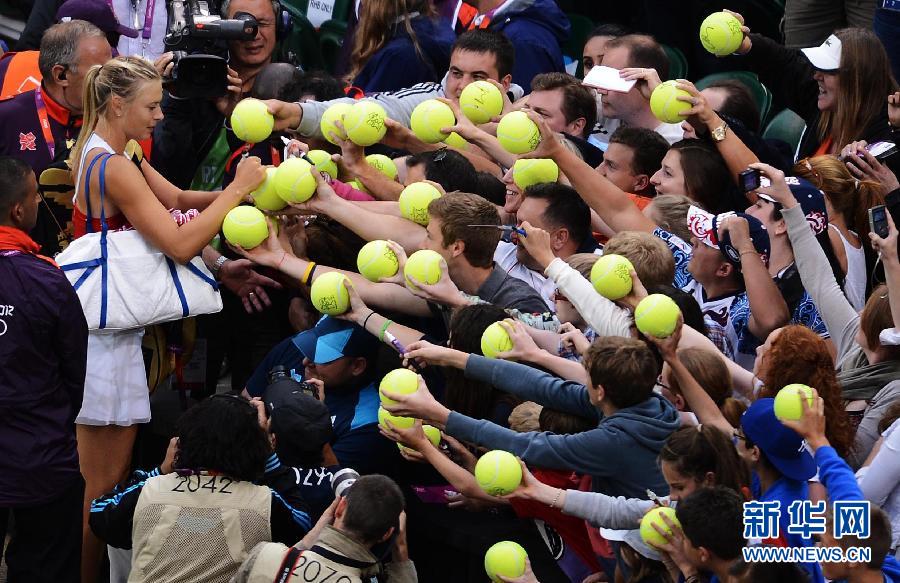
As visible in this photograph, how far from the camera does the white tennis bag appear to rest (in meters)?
5.89

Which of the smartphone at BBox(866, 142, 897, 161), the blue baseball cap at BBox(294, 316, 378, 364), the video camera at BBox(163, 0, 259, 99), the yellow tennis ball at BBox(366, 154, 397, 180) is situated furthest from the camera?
the video camera at BBox(163, 0, 259, 99)

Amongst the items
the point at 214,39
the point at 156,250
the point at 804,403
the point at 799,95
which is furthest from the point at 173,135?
the point at 804,403

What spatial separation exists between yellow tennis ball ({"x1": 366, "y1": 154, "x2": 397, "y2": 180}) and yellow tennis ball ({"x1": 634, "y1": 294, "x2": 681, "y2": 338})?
2.12m

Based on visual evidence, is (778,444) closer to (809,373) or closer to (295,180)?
(809,373)

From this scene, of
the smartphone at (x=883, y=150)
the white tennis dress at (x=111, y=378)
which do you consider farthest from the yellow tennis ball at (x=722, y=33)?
the white tennis dress at (x=111, y=378)

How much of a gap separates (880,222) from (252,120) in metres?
2.73

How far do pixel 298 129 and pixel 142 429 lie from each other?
178 cm

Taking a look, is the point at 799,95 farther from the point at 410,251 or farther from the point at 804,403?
the point at 804,403

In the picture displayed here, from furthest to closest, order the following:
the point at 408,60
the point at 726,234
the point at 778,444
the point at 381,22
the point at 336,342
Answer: the point at 381,22
the point at 408,60
the point at 336,342
the point at 726,234
the point at 778,444

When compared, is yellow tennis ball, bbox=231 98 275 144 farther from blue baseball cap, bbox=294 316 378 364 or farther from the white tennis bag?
blue baseball cap, bbox=294 316 378 364

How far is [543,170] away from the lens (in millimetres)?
6137

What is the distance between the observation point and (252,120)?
240 inches

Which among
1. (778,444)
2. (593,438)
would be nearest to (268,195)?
(593,438)

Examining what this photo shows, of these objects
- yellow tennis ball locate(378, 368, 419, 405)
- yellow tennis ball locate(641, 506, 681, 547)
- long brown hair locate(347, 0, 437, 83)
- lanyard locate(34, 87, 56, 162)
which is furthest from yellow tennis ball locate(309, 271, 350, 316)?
long brown hair locate(347, 0, 437, 83)
